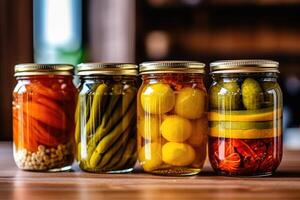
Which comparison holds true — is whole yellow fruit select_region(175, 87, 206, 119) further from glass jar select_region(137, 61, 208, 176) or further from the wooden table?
the wooden table

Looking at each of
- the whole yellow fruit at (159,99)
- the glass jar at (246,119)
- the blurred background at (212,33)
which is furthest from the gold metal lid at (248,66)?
the blurred background at (212,33)

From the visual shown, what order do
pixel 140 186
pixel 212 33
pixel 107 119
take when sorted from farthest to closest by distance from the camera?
pixel 212 33 → pixel 107 119 → pixel 140 186

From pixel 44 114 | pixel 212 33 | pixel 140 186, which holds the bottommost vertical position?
pixel 140 186

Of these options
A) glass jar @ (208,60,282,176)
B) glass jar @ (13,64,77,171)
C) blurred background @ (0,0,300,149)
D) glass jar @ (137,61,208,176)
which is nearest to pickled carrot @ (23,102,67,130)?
glass jar @ (13,64,77,171)

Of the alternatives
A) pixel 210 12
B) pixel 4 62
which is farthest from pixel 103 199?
pixel 210 12

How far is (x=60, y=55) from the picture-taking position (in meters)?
2.85

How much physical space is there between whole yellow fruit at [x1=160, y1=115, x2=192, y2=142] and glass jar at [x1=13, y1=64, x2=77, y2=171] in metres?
0.19

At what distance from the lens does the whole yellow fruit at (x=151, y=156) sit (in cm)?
85

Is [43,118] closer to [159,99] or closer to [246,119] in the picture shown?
[159,99]

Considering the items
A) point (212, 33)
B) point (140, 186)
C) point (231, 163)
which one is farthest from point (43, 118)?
point (212, 33)

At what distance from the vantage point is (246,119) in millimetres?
819

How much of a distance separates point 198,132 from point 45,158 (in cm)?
27

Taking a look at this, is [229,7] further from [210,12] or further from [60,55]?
[60,55]

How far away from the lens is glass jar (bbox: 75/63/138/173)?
2.87ft
